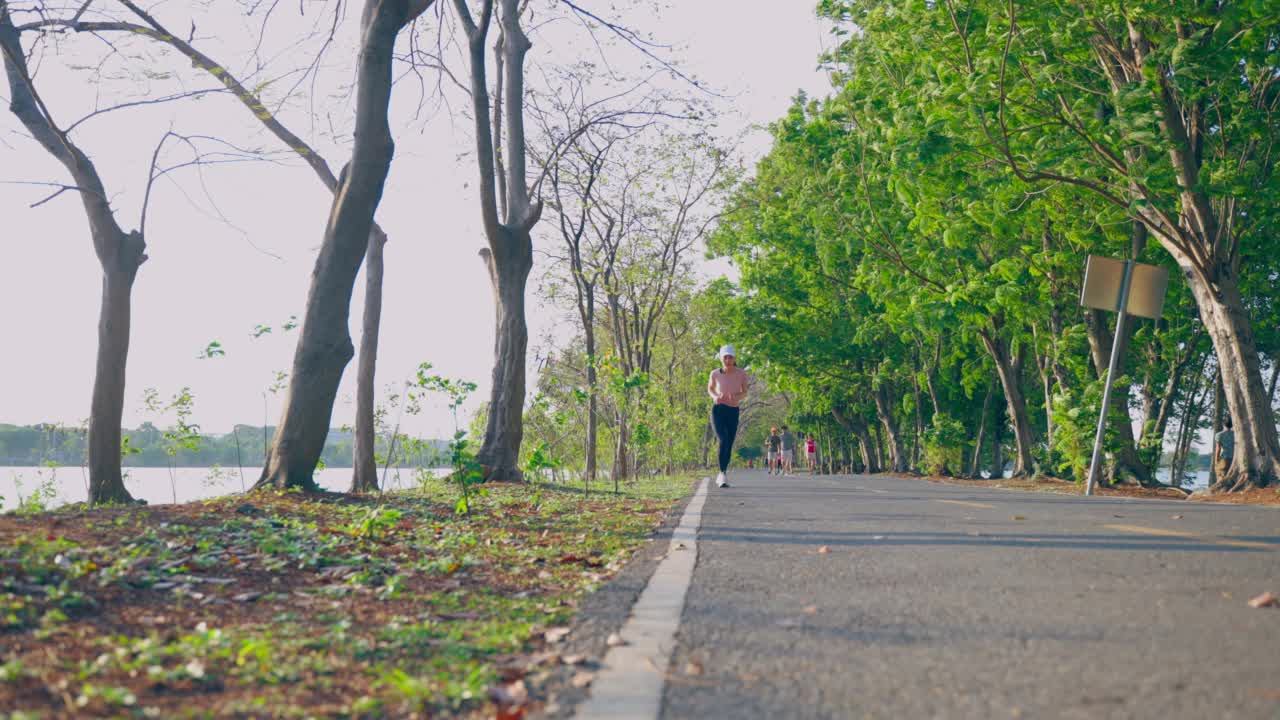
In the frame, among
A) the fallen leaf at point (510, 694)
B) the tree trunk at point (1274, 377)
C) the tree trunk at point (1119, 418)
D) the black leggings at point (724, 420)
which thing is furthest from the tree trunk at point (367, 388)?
the tree trunk at point (1274, 377)

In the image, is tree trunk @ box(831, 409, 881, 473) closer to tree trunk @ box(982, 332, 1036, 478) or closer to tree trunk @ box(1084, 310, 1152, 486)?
tree trunk @ box(982, 332, 1036, 478)

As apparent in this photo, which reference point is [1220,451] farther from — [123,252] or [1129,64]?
[123,252]

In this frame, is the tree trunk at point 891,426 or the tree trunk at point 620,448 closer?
the tree trunk at point 620,448

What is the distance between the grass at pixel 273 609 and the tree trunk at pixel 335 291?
7.20 feet

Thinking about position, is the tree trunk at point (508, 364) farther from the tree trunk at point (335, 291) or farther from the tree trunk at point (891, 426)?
the tree trunk at point (891, 426)

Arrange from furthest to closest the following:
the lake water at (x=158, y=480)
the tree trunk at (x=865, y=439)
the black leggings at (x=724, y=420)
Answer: the tree trunk at (x=865, y=439) < the lake water at (x=158, y=480) < the black leggings at (x=724, y=420)

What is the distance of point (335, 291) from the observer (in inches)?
398

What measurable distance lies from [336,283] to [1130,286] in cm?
1066

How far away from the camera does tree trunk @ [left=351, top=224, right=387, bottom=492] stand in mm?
16750

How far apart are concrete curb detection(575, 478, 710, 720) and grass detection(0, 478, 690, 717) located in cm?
31

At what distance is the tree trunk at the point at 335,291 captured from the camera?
10000mm

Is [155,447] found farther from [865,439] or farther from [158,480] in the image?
[865,439]

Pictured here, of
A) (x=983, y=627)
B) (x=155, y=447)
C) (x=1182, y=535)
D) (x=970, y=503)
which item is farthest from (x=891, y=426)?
(x=983, y=627)

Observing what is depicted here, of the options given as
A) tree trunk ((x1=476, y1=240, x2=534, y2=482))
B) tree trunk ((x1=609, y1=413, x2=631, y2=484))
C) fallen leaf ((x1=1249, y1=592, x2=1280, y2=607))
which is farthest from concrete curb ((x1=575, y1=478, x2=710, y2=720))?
tree trunk ((x1=609, y1=413, x2=631, y2=484))
